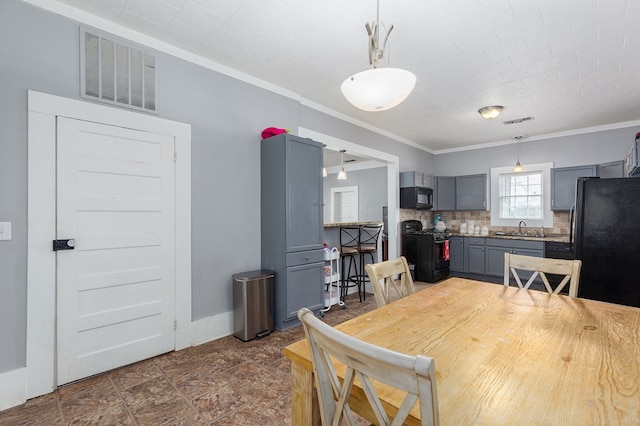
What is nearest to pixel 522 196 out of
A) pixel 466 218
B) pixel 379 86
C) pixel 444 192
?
pixel 466 218

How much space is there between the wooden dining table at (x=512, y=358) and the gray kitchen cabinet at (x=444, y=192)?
15.7 ft

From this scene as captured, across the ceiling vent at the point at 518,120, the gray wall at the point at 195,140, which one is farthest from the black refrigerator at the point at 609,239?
the gray wall at the point at 195,140

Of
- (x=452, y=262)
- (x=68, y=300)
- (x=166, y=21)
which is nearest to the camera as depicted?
(x=68, y=300)

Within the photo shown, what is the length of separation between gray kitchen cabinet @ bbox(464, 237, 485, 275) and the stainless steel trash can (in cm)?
427

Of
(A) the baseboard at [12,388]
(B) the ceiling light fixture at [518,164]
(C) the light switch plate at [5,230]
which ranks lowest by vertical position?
(A) the baseboard at [12,388]

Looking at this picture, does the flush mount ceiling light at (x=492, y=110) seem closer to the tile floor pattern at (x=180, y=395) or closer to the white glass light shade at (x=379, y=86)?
the white glass light shade at (x=379, y=86)

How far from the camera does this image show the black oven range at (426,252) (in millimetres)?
5445

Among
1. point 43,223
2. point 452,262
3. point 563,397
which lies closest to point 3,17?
point 43,223

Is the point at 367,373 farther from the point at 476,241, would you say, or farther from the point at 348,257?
the point at 476,241

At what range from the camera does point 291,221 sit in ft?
10.3

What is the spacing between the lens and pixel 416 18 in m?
2.24

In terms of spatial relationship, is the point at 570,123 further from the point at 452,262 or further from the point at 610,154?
the point at 452,262

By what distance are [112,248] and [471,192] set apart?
6.07 m

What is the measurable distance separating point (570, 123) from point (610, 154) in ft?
2.72
